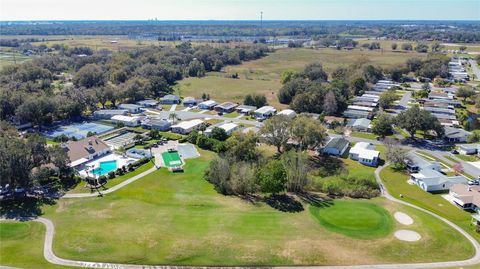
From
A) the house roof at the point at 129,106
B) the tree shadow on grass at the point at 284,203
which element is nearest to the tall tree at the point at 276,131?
the tree shadow on grass at the point at 284,203

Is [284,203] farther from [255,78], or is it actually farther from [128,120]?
[255,78]

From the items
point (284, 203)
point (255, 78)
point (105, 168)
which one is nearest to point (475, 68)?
A: point (255, 78)

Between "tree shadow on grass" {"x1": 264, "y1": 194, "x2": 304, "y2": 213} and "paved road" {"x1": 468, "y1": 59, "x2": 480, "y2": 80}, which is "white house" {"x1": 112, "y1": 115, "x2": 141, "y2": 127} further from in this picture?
"paved road" {"x1": 468, "y1": 59, "x2": 480, "y2": 80}

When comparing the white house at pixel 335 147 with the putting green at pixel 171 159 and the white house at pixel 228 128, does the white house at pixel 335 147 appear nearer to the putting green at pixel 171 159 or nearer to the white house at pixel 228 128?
the white house at pixel 228 128

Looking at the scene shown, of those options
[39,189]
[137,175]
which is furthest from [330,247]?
[39,189]

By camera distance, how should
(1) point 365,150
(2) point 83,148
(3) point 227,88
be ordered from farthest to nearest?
(3) point 227,88
(1) point 365,150
(2) point 83,148

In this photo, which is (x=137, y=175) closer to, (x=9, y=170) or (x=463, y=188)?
(x=9, y=170)

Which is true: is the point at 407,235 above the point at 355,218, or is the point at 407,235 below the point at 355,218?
below

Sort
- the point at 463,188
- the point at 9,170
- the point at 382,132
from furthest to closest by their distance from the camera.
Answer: the point at 382,132 < the point at 463,188 < the point at 9,170
